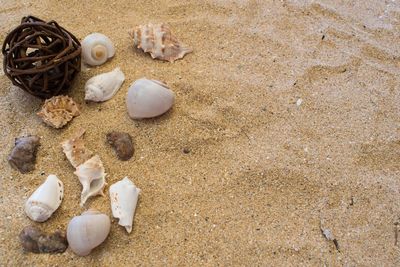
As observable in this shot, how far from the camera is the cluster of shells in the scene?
4.71 feet

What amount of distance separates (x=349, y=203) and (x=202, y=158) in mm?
569

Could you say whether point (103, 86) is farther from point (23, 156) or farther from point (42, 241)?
point (42, 241)

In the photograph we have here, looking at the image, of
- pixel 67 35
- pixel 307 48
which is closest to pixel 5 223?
pixel 67 35

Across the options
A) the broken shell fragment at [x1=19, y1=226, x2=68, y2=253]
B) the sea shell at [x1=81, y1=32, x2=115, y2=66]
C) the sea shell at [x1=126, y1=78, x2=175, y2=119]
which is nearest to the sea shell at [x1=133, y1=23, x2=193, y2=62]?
the sea shell at [x1=81, y1=32, x2=115, y2=66]

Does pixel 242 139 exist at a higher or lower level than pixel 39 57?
lower

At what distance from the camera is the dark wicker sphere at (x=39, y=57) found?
5.38 feet

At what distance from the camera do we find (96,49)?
6.38ft

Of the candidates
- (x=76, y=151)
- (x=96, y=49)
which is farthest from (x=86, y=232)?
(x=96, y=49)

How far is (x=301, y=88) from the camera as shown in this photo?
1.96 m

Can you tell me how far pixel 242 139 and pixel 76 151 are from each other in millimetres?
649

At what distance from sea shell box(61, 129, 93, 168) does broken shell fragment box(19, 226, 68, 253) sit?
292 millimetres

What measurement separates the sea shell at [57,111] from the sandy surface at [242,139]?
0.04m

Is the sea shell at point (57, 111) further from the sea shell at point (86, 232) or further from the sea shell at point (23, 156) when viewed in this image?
the sea shell at point (86, 232)

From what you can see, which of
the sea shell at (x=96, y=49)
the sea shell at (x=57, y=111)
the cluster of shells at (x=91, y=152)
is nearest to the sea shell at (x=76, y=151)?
the cluster of shells at (x=91, y=152)
